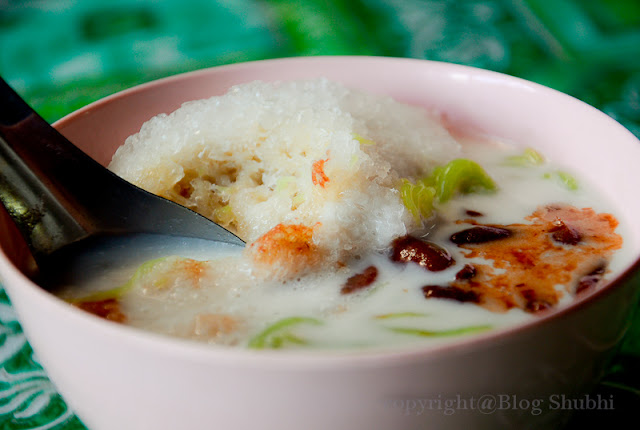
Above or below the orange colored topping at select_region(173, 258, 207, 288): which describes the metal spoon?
above

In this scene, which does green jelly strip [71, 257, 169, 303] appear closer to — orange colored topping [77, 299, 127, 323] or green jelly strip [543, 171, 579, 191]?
orange colored topping [77, 299, 127, 323]

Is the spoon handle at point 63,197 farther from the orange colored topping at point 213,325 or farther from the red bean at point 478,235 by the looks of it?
the red bean at point 478,235

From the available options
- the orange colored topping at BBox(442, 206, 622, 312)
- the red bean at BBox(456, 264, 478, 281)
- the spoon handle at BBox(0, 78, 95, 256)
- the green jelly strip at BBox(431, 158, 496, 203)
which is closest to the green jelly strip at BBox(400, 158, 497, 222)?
the green jelly strip at BBox(431, 158, 496, 203)

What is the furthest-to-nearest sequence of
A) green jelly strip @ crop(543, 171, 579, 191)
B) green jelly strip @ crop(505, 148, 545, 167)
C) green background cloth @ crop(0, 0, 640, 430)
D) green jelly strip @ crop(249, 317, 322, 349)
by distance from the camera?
green background cloth @ crop(0, 0, 640, 430), green jelly strip @ crop(505, 148, 545, 167), green jelly strip @ crop(543, 171, 579, 191), green jelly strip @ crop(249, 317, 322, 349)

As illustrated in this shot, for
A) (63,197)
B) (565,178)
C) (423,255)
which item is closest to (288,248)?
(423,255)

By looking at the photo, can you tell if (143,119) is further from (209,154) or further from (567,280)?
(567,280)

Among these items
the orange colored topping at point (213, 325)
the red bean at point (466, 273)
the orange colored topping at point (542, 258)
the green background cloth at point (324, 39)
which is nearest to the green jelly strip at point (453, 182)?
the orange colored topping at point (542, 258)

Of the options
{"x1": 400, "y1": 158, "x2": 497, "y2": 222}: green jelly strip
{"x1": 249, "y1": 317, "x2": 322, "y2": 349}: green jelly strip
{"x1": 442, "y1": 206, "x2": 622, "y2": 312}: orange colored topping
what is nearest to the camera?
{"x1": 249, "y1": 317, "x2": 322, "y2": 349}: green jelly strip
